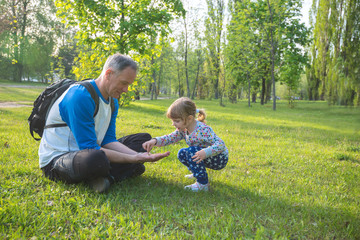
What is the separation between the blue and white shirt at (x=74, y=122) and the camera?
9.20ft

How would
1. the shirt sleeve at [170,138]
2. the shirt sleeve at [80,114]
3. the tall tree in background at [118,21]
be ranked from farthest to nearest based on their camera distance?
the tall tree in background at [118,21]
the shirt sleeve at [170,138]
the shirt sleeve at [80,114]

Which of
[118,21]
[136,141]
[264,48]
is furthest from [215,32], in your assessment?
[136,141]

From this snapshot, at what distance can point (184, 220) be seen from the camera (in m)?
2.47

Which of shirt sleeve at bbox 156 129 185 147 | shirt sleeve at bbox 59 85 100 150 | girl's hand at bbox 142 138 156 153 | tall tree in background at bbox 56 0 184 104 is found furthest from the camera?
tall tree in background at bbox 56 0 184 104

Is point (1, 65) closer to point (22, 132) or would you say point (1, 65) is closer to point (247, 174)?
point (22, 132)

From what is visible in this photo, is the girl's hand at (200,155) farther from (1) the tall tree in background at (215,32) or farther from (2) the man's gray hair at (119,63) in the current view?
(1) the tall tree in background at (215,32)

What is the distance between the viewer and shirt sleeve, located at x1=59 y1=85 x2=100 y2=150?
2785 mm

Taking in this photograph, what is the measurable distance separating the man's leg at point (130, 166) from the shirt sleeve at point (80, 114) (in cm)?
51

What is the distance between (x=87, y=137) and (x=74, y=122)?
22 centimetres

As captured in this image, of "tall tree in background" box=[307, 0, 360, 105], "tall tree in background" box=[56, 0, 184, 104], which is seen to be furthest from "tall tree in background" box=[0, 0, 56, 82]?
"tall tree in background" box=[307, 0, 360, 105]

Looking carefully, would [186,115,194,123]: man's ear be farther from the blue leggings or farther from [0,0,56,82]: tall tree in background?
[0,0,56,82]: tall tree in background

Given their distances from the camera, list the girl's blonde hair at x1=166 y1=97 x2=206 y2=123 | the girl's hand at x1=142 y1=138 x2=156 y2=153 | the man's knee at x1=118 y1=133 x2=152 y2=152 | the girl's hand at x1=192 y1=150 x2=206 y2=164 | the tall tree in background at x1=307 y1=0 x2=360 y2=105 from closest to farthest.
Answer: the tall tree in background at x1=307 y1=0 x2=360 y2=105
the girl's hand at x1=192 y1=150 x2=206 y2=164
the girl's blonde hair at x1=166 y1=97 x2=206 y2=123
the girl's hand at x1=142 y1=138 x2=156 y2=153
the man's knee at x1=118 y1=133 x2=152 y2=152

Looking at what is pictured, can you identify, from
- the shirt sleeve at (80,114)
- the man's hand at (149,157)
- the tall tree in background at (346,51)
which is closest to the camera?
the tall tree in background at (346,51)

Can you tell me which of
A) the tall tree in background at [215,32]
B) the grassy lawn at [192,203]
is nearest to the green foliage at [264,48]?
the tall tree in background at [215,32]
